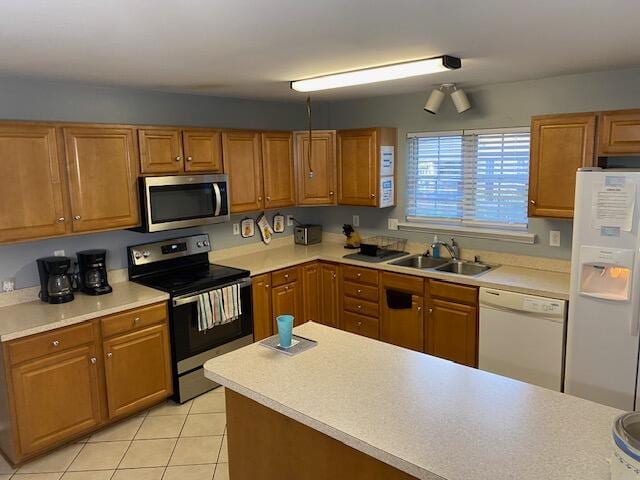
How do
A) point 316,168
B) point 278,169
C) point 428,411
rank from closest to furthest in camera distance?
point 428,411 → point 278,169 → point 316,168

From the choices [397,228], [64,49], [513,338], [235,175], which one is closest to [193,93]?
[235,175]

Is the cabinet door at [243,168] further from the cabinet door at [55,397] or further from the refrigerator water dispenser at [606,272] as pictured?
the refrigerator water dispenser at [606,272]

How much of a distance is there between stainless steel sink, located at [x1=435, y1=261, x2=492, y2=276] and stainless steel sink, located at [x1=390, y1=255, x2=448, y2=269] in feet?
0.35

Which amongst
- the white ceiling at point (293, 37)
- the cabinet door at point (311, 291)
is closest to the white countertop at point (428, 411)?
the white ceiling at point (293, 37)

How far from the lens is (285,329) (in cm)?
231

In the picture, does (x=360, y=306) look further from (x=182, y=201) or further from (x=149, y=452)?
(x=149, y=452)

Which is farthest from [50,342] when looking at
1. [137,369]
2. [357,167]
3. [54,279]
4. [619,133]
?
[619,133]

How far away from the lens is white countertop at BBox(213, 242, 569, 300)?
3391 mm

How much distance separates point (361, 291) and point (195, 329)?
151 centimetres

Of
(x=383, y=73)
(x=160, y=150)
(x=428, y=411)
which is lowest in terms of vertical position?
(x=428, y=411)

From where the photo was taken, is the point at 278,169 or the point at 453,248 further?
the point at 278,169

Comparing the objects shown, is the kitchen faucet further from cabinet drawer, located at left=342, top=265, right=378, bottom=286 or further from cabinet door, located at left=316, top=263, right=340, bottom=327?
cabinet door, located at left=316, top=263, right=340, bottom=327

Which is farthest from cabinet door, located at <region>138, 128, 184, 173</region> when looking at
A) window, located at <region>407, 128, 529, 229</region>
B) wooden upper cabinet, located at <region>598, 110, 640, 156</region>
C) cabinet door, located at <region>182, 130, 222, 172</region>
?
wooden upper cabinet, located at <region>598, 110, 640, 156</region>

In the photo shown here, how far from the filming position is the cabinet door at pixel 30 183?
9.66 ft
